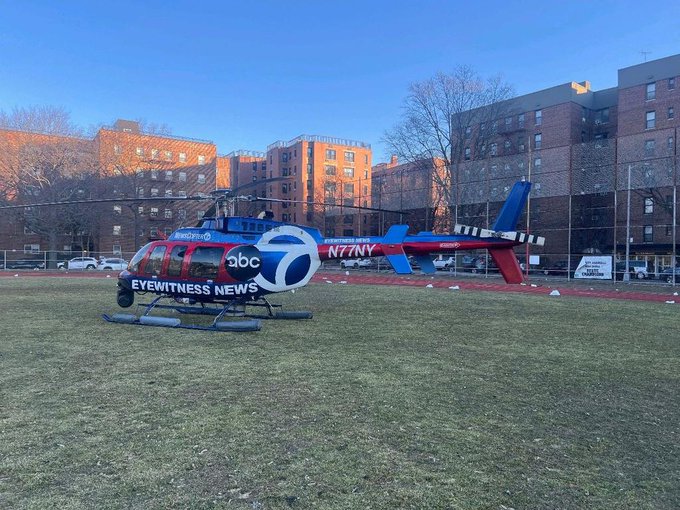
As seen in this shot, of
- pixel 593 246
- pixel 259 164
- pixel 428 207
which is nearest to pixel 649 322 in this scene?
pixel 428 207

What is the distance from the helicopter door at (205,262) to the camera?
10203 mm

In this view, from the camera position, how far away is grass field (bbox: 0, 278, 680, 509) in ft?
11.1

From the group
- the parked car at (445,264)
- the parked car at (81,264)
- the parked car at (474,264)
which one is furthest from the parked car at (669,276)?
the parked car at (81,264)

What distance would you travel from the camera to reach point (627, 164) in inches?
1075

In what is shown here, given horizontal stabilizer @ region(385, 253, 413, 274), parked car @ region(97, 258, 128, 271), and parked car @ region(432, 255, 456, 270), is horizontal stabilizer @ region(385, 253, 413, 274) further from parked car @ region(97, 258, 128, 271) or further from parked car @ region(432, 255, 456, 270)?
parked car @ region(97, 258, 128, 271)

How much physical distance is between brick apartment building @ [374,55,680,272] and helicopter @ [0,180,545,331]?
1776 centimetres

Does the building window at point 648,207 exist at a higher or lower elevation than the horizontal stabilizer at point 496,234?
higher

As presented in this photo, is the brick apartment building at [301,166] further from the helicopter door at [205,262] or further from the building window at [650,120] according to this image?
the helicopter door at [205,262]

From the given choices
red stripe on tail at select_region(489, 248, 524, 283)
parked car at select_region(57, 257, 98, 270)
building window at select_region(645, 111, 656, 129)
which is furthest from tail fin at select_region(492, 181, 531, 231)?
building window at select_region(645, 111, 656, 129)

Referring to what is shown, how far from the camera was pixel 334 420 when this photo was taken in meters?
4.73

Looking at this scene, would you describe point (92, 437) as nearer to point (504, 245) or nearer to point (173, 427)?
point (173, 427)

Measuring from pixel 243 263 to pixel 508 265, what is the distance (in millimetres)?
6024

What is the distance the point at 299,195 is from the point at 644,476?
7414cm

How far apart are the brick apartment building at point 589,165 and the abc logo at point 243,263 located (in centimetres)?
2216
